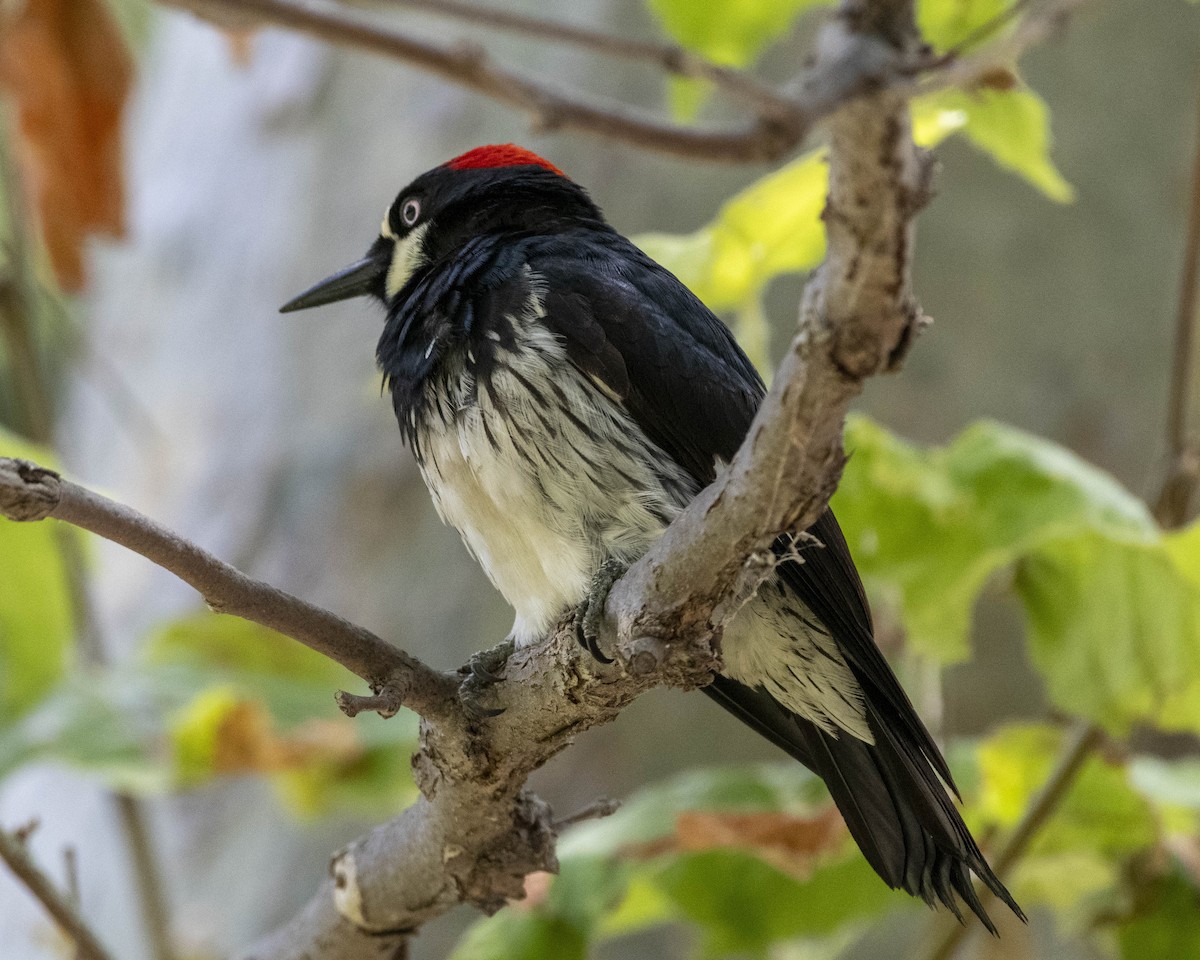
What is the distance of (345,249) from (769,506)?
10.2 feet

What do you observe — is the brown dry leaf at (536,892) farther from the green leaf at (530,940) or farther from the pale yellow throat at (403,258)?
the pale yellow throat at (403,258)

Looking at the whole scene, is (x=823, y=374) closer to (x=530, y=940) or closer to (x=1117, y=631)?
(x=1117, y=631)

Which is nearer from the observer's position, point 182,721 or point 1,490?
point 1,490

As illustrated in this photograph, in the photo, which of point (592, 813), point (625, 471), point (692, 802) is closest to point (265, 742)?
point (692, 802)

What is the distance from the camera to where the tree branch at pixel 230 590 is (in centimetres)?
90

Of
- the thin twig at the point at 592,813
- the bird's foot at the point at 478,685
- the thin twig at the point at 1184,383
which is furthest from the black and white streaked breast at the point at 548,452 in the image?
the thin twig at the point at 1184,383

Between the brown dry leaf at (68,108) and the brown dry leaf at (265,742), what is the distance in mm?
881

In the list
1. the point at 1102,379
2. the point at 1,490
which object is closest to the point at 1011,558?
the point at 1,490

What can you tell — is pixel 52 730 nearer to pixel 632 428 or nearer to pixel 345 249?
pixel 632 428

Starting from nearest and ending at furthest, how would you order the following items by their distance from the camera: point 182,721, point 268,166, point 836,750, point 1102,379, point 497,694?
point 497,694
point 836,750
point 182,721
point 1102,379
point 268,166

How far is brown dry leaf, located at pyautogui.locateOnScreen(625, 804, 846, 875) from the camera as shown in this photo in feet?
5.26

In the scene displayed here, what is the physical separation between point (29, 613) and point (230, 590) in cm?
100

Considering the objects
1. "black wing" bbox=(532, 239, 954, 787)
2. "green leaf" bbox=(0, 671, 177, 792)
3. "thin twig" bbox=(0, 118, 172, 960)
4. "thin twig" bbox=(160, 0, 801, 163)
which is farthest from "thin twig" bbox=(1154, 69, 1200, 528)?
"thin twig" bbox=(0, 118, 172, 960)

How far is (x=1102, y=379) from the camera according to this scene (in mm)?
3254
